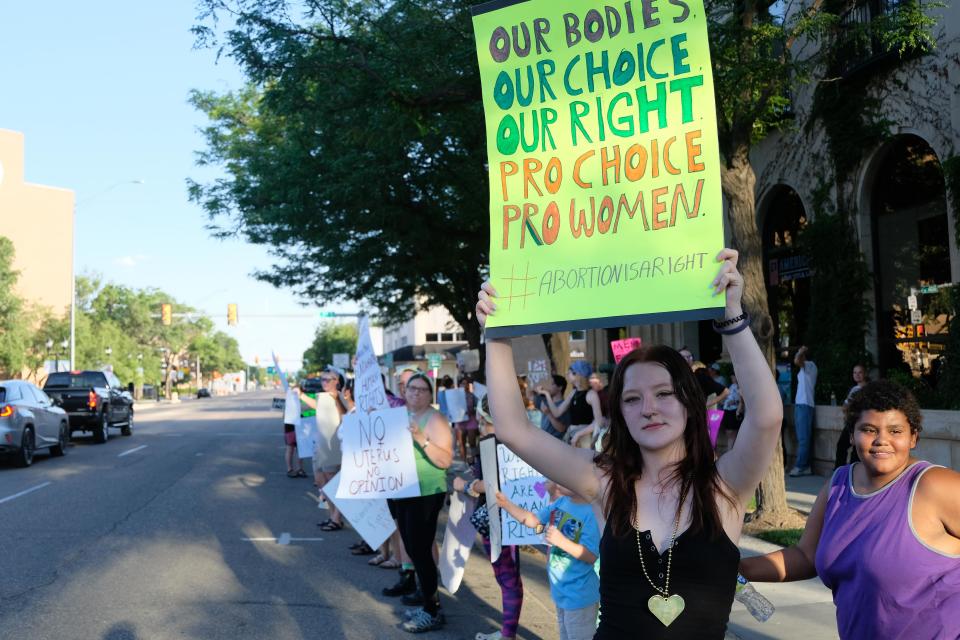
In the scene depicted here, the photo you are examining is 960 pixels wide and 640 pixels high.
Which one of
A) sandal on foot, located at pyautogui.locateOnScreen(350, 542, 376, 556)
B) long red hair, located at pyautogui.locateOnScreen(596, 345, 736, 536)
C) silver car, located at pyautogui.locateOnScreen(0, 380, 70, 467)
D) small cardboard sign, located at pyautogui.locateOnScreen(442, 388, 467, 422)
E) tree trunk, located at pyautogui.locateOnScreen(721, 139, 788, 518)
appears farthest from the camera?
small cardboard sign, located at pyautogui.locateOnScreen(442, 388, 467, 422)

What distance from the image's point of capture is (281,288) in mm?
27844

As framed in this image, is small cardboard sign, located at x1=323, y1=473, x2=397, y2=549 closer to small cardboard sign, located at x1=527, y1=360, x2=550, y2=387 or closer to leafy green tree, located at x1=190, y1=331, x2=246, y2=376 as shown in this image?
small cardboard sign, located at x1=527, y1=360, x2=550, y2=387

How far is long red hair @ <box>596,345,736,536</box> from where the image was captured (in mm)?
2635

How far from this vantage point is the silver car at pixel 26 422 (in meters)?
16.8

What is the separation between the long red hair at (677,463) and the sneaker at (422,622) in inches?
168

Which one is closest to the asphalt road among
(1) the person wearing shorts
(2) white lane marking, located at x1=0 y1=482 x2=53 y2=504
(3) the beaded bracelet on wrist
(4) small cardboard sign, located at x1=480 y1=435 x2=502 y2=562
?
(2) white lane marking, located at x1=0 y1=482 x2=53 y2=504

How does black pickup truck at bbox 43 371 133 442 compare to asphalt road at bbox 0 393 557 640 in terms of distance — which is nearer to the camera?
asphalt road at bbox 0 393 557 640

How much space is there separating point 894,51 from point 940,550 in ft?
43.7

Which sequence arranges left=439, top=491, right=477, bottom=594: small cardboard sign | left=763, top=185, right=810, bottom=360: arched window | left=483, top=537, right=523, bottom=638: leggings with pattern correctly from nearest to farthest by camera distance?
left=483, top=537, right=523, bottom=638: leggings with pattern
left=439, top=491, right=477, bottom=594: small cardboard sign
left=763, top=185, right=810, bottom=360: arched window

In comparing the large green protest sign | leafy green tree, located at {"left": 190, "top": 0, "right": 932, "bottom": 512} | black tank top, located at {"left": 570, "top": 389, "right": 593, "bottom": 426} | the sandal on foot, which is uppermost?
leafy green tree, located at {"left": 190, "top": 0, "right": 932, "bottom": 512}

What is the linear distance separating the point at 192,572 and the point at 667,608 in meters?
6.90

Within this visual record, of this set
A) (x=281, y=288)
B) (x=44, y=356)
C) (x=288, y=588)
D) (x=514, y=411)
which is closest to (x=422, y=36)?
(x=288, y=588)

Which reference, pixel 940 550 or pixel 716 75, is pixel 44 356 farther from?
pixel 940 550

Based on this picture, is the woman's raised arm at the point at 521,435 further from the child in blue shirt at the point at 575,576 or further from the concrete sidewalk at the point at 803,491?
the concrete sidewalk at the point at 803,491
